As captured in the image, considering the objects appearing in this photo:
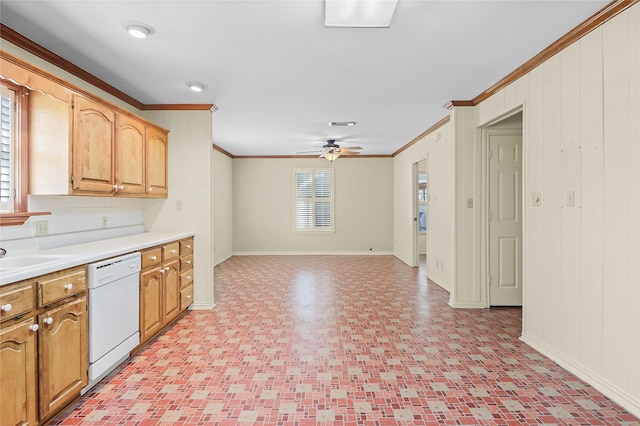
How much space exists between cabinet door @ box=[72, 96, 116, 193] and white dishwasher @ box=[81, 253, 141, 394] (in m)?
0.73

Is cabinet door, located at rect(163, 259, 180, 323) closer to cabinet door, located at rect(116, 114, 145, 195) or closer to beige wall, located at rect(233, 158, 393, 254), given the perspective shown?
cabinet door, located at rect(116, 114, 145, 195)

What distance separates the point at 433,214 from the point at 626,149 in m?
3.72

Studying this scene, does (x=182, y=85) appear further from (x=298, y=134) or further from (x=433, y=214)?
(x=433, y=214)

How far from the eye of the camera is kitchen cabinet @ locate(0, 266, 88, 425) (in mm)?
1676

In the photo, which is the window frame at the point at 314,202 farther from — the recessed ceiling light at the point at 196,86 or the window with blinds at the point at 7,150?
the window with blinds at the point at 7,150

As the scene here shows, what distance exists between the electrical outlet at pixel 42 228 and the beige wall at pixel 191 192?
1466 mm

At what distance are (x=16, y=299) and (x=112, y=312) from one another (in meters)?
0.85

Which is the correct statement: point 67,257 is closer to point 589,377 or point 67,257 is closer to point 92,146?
point 92,146

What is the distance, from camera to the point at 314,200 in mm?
8641

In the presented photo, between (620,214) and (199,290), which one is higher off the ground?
(620,214)

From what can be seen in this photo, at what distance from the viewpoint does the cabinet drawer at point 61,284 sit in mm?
1887

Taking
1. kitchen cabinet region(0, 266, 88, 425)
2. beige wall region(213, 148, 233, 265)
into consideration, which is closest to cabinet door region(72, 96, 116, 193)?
kitchen cabinet region(0, 266, 88, 425)

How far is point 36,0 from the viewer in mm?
2053

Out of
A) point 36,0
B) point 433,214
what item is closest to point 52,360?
point 36,0
